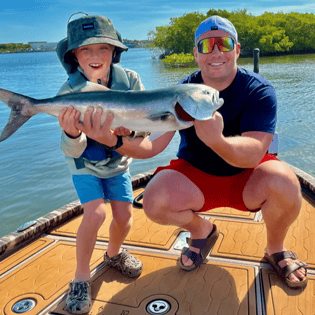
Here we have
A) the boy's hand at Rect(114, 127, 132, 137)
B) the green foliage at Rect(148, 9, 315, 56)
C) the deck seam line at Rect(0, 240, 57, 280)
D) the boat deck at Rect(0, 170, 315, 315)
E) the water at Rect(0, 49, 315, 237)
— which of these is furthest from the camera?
the green foliage at Rect(148, 9, 315, 56)

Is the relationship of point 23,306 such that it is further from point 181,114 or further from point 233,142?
point 233,142

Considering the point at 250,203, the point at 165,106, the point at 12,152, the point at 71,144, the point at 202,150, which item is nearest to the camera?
the point at 165,106

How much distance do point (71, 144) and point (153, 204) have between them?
91 cm

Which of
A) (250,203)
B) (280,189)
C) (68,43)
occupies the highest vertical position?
(68,43)

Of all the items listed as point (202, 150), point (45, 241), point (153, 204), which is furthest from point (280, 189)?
point (45, 241)

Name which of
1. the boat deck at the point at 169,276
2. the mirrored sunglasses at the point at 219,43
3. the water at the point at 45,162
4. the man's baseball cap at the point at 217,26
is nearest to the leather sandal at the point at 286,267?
the boat deck at the point at 169,276

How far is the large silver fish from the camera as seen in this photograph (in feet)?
6.82

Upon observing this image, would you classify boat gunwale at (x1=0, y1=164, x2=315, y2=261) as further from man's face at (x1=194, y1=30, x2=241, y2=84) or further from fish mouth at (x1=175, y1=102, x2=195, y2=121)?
fish mouth at (x1=175, y1=102, x2=195, y2=121)

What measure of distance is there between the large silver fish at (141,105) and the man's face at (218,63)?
37.7 inches

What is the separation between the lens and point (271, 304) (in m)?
2.50

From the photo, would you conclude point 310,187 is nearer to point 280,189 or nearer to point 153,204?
point 280,189

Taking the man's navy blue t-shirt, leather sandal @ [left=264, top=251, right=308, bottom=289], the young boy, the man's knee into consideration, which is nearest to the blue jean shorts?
the young boy

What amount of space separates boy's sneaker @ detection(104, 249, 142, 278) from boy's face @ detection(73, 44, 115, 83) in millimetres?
1682

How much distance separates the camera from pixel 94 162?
298cm
